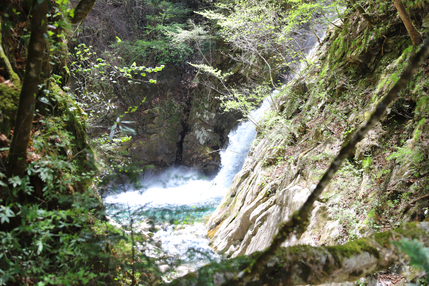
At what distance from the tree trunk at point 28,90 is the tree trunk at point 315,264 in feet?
4.96

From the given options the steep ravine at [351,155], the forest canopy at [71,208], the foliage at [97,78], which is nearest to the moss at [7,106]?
the forest canopy at [71,208]

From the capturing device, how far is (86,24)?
38.7 ft

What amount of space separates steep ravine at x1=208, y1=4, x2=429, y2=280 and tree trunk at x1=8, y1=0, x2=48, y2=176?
6.58ft

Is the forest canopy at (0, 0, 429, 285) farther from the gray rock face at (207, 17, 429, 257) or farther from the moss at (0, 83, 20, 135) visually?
the gray rock face at (207, 17, 429, 257)

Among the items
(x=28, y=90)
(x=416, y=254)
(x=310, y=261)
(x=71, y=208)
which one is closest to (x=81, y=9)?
(x=28, y=90)

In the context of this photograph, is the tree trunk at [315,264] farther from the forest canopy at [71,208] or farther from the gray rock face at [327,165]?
the gray rock face at [327,165]

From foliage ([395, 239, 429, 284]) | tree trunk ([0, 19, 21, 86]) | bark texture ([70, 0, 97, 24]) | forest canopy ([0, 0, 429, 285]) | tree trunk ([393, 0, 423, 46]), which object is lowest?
foliage ([395, 239, 429, 284])

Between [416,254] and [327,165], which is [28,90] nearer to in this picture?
[416,254]

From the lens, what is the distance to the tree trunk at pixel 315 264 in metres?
1.36

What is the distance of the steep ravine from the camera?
2.89 m

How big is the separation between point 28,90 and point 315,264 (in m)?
2.31

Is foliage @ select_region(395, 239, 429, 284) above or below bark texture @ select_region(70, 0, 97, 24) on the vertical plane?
below

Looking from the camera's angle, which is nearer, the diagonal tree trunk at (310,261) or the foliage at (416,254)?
the foliage at (416,254)

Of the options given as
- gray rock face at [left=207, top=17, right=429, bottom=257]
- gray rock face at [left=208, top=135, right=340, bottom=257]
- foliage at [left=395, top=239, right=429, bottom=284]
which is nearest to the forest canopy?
foliage at [left=395, top=239, right=429, bottom=284]
